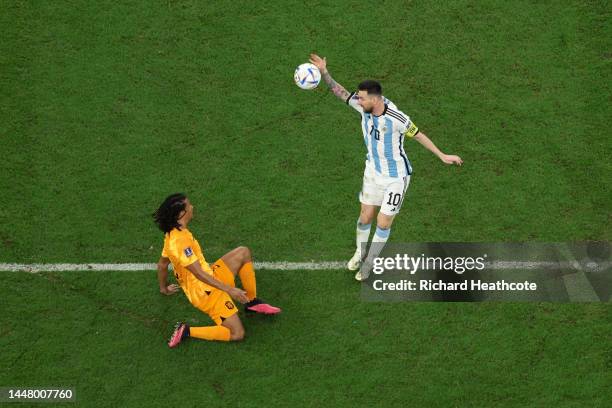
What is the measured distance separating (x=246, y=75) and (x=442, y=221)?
3.53m

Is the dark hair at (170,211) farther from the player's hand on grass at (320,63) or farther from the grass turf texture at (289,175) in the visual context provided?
the player's hand on grass at (320,63)

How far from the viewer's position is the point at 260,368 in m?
8.86

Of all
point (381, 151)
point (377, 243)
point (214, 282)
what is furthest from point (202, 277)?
point (381, 151)

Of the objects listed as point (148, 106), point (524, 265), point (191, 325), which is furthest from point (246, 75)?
point (524, 265)

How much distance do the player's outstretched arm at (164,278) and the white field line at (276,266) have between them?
0.44 meters

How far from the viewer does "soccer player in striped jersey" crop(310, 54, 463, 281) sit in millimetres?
8664

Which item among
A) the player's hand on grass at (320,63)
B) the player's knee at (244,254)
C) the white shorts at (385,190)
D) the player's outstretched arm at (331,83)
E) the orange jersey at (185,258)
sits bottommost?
the orange jersey at (185,258)

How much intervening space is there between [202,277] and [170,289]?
994 mm

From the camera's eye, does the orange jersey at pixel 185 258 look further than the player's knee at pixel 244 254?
No

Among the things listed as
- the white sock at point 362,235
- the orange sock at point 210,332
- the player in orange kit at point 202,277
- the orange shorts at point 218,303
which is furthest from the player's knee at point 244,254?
the white sock at point 362,235

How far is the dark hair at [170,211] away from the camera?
27.7 ft

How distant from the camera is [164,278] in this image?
360 inches

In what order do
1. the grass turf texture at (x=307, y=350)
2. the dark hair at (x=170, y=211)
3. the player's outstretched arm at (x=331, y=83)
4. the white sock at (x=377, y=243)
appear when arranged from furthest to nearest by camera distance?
the white sock at (x=377, y=243) → the player's outstretched arm at (x=331, y=83) → the grass turf texture at (x=307, y=350) → the dark hair at (x=170, y=211)

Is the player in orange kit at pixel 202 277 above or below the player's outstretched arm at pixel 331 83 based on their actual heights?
below
